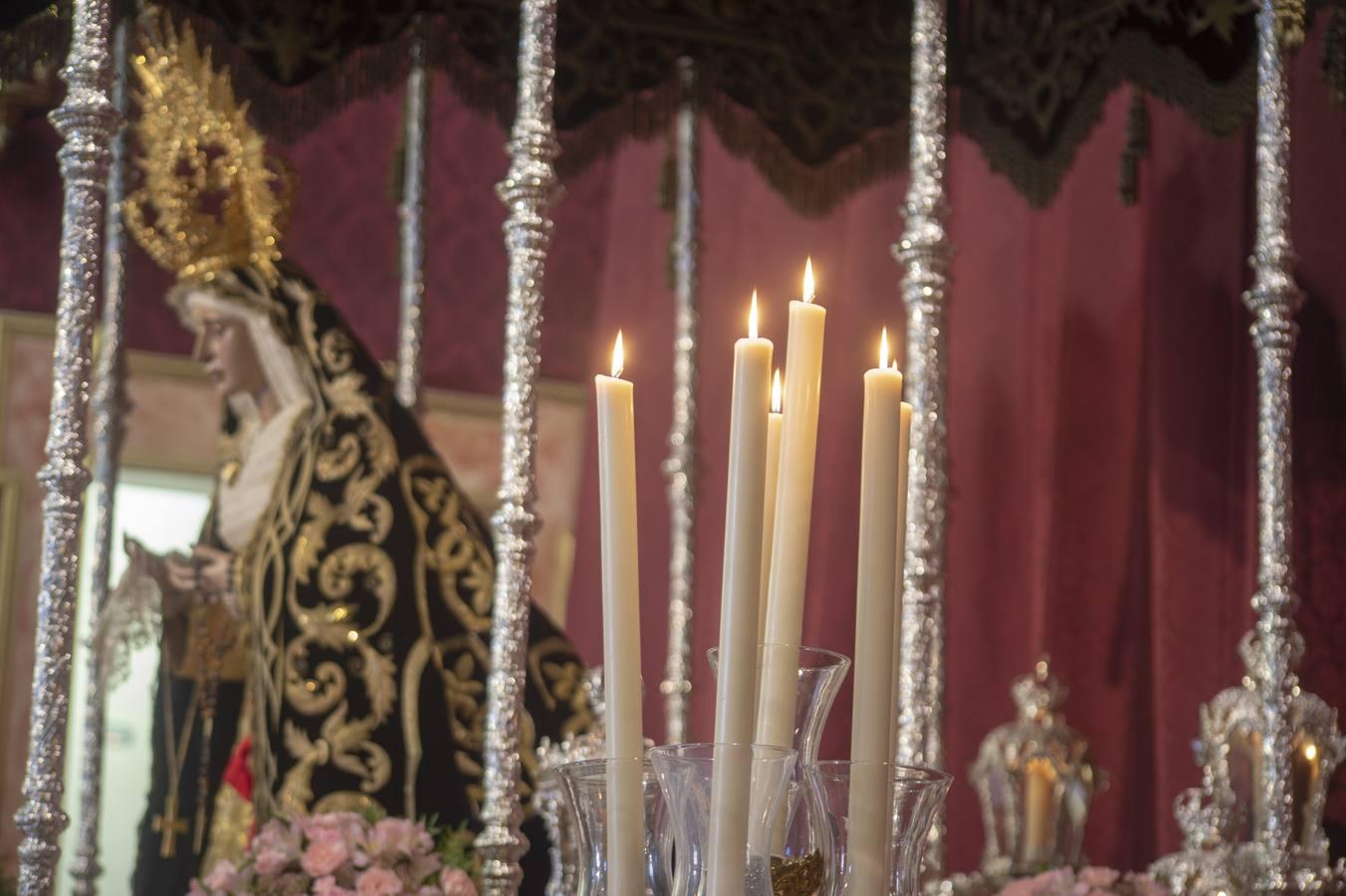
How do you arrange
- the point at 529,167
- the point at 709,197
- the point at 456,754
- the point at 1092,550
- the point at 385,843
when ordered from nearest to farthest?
the point at 385,843 → the point at 529,167 → the point at 456,754 → the point at 1092,550 → the point at 709,197

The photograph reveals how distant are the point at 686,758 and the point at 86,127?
1761 mm

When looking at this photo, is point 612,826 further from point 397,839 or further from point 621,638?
point 397,839

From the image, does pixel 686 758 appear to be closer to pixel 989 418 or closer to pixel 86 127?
pixel 86 127

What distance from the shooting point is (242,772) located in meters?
3.26

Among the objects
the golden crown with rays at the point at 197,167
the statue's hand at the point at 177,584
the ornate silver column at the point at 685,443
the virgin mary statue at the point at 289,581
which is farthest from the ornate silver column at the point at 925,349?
the statue's hand at the point at 177,584

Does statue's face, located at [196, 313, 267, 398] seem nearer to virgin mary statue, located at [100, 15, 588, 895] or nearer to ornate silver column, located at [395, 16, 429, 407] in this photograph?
virgin mary statue, located at [100, 15, 588, 895]

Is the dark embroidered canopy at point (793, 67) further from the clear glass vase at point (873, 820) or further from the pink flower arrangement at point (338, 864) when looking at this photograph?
the clear glass vase at point (873, 820)

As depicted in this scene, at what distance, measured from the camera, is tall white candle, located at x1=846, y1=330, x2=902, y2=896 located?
92 cm

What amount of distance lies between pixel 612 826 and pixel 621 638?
99 mm

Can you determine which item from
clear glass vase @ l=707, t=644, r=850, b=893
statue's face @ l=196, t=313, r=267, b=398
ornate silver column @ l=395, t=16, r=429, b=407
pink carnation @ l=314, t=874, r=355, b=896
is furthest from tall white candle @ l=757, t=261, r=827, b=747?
ornate silver column @ l=395, t=16, r=429, b=407

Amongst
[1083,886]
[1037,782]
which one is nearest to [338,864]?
[1083,886]

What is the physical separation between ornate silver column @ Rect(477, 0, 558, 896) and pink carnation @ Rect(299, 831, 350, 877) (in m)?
0.17

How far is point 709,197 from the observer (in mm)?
4945

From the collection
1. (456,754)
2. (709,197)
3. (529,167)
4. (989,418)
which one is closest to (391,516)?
(456,754)
